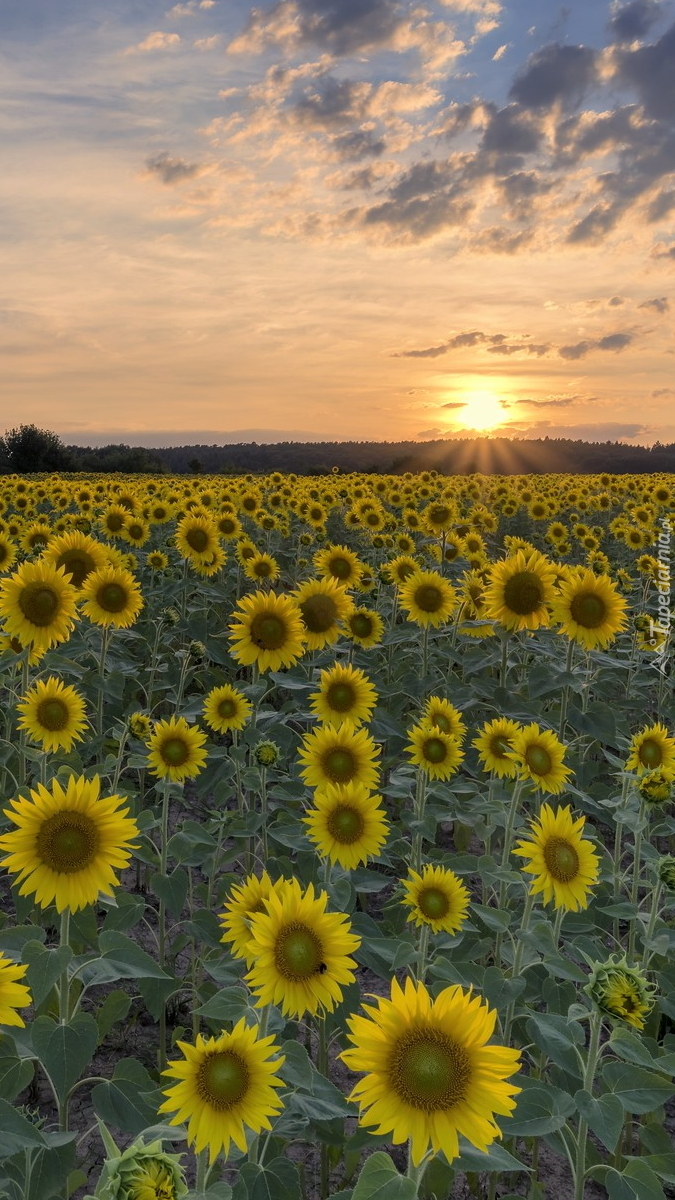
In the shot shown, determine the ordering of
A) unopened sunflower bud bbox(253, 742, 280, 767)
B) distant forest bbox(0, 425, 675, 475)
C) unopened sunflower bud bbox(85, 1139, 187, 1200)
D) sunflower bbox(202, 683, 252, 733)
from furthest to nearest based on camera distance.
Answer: distant forest bbox(0, 425, 675, 475), sunflower bbox(202, 683, 252, 733), unopened sunflower bud bbox(253, 742, 280, 767), unopened sunflower bud bbox(85, 1139, 187, 1200)

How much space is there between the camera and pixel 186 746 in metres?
4.60

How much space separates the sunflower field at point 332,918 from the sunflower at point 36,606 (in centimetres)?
2

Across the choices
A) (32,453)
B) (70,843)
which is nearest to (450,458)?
(32,453)

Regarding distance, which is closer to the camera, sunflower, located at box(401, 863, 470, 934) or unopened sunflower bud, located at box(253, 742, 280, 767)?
sunflower, located at box(401, 863, 470, 934)

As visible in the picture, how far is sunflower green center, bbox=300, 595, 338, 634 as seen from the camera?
589 centimetres

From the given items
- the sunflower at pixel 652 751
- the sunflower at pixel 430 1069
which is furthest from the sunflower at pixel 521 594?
the sunflower at pixel 430 1069

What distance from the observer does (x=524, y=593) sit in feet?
19.4

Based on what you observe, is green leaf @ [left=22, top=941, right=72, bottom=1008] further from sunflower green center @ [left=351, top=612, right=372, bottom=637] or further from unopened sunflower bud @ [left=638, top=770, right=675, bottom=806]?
sunflower green center @ [left=351, top=612, right=372, bottom=637]

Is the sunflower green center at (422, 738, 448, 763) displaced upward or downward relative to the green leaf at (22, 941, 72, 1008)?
upward

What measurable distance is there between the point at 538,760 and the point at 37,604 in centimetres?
293

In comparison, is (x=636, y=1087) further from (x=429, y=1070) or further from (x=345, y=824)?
(x=345, y=824)

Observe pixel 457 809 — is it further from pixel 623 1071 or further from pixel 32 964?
pixel 32 964

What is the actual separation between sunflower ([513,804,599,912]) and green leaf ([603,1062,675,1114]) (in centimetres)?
89

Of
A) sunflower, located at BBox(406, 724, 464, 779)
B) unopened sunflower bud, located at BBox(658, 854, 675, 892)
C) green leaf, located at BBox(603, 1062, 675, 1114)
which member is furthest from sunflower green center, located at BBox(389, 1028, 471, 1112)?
sunflower, located at BBox(406, 724, 464, 779)
